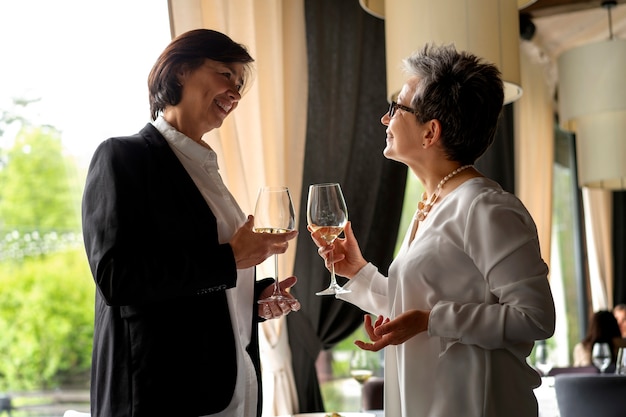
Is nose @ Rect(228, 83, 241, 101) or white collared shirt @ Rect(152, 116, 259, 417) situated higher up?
nose @ Rect(228, 83, 241, 101)

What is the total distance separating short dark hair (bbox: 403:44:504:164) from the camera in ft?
6.57

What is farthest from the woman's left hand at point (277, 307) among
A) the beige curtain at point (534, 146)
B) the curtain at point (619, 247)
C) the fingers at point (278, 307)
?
the curtain at point (619, 247)

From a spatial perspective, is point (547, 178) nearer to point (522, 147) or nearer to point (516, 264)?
point (522, 147)

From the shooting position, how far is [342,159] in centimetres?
495

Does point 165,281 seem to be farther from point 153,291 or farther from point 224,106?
point 224,106

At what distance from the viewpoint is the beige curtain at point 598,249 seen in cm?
988

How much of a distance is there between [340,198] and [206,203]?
39cm

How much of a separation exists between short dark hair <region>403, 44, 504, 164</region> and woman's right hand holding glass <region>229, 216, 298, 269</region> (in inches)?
20.9

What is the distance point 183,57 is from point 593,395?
288 centimetres

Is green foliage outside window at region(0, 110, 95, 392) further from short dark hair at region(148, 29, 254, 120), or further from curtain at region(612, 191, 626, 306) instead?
short dark hair at region(148, 29, 254, 120)

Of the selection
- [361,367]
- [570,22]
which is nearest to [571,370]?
[361,367]

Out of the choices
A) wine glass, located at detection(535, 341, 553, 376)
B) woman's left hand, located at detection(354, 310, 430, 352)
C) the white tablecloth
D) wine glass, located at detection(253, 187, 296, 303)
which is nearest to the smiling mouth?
wine glass, located at detection(253, 187, 296, 303)

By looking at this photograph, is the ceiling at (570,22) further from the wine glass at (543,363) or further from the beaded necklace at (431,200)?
the beaded necklace at (431,200)

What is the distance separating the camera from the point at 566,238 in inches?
393
